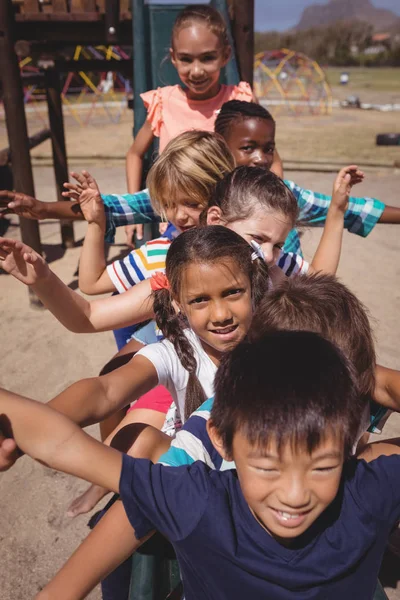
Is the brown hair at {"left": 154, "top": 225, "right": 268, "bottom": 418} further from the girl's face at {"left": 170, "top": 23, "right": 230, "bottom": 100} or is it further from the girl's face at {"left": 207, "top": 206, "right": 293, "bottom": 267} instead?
the girl's face at {"left": 170, "top": 23, "right": 230, "bottom": 100}

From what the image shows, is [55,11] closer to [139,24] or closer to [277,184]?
[139,24]

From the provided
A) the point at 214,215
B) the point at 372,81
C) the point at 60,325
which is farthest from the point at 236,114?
the point at 372,81

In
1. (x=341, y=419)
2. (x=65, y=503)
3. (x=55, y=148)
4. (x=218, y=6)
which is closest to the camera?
(x=341, y=419)

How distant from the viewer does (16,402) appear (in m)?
1.08

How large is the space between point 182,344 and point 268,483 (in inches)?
24.8

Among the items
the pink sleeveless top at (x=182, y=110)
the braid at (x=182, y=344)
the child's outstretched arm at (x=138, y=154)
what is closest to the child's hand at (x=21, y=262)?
the braid at (x=182, y=344)

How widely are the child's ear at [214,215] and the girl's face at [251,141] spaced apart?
0.48 metres

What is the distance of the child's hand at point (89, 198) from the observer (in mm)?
2088

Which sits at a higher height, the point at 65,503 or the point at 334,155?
the point at 65,503

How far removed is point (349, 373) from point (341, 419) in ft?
0.32

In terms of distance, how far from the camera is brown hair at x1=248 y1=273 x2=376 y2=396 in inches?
50.9

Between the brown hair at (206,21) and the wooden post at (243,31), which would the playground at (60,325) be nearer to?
the wooden post at (243,31)

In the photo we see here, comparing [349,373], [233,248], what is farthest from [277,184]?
[349,373]

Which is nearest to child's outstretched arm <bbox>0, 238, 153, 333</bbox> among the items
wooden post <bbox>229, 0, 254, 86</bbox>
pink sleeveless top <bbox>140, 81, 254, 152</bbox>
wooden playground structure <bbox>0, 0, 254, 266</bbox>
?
pink sleeveless top <bbox>140, 81, 254, 152</bbox>
